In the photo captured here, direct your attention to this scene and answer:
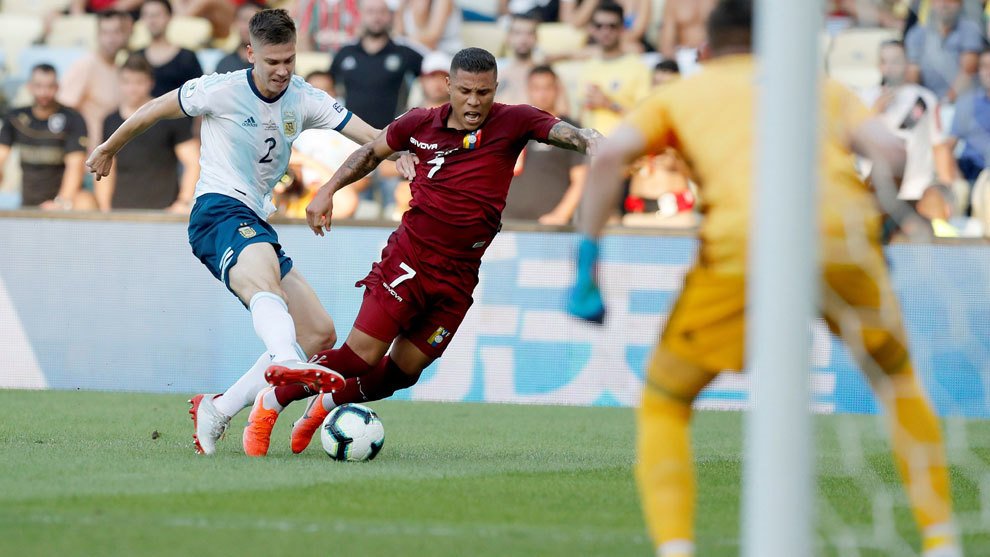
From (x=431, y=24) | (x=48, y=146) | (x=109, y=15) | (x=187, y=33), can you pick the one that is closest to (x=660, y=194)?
(x=431, y=24)

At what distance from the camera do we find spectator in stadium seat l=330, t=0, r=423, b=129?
13031 mm

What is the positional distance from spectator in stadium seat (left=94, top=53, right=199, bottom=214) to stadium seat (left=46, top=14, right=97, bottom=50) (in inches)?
121

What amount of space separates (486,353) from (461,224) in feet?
12.8

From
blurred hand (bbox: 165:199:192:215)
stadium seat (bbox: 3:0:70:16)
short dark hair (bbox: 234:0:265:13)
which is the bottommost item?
blurred hand (bbox: 165:199:192:215)

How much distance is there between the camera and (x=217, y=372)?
38.3ft

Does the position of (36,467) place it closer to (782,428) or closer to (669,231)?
(782,428)

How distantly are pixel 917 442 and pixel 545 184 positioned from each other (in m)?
8.04

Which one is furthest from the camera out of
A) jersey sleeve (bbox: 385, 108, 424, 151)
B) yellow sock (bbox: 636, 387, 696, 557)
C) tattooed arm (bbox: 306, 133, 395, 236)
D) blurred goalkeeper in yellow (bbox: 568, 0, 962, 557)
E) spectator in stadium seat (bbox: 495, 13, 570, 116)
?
spectator in stadium seat (bbox: 495, 13, 570, 116)

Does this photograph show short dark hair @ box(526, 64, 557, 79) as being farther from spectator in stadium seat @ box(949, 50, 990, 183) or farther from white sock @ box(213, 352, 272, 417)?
white sock @ box(213, 352, 272, 417)

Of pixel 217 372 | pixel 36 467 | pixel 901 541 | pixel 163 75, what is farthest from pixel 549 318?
pixel 901 541

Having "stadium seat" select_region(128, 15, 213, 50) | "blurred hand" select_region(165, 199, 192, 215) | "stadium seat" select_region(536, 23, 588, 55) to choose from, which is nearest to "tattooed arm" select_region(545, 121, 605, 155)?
"blurred hand" select_region(165, 199, 192, 215)

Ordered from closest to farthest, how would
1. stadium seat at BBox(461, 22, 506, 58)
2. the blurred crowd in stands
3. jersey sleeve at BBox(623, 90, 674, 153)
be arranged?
jersey sleeve at BBox(623, 90, 674, 153) → the blurred crowd in stands → stadium seat at BBox(461, 22, 506, 58)

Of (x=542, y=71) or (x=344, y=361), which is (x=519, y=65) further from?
(x=344, y=361)

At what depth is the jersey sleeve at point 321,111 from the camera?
7.86m
